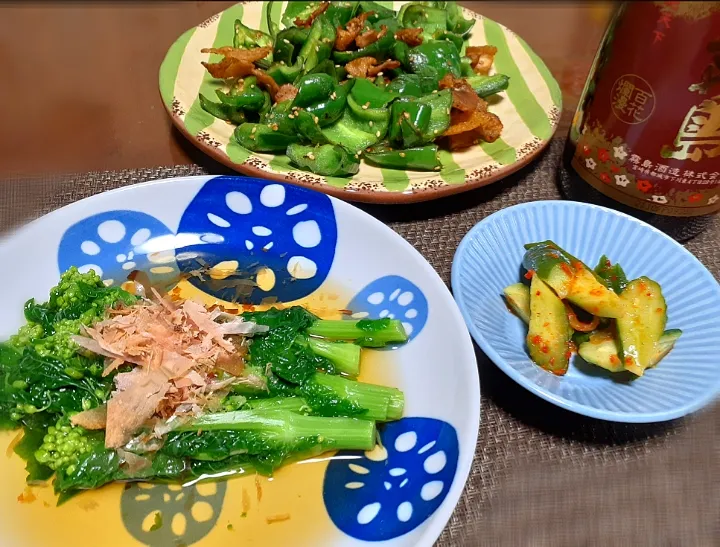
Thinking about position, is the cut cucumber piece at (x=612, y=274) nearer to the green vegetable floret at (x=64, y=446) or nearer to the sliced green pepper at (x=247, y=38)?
the green vegetable floret at (x=64, y=446)

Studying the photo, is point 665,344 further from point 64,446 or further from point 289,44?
point 289,44

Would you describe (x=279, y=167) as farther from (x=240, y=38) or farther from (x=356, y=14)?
(x=356, y=14)

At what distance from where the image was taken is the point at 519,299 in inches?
41.1

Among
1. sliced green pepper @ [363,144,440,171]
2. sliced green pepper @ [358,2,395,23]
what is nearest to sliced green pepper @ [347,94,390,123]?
sliced green pepper @ [363,144,440,171]

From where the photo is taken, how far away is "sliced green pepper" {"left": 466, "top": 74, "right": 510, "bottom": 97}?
5.08 ft

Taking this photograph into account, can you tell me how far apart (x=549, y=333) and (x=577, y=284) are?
0.10m

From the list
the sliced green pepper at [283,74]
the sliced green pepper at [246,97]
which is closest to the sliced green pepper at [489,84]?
the sliced green pepper at [283,74]

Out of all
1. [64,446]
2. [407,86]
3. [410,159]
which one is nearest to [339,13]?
[407,86]

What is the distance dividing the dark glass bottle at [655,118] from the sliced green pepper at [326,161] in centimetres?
51

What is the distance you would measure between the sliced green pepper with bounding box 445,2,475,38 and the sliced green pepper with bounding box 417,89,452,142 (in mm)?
440

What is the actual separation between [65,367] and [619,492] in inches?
34.9

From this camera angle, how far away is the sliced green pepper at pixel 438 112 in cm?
135

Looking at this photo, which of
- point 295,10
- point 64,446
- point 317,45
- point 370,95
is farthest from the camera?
point 295,10

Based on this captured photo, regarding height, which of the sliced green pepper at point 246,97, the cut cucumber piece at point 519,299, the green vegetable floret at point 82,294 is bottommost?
the green vegetable floret at point 82,294
